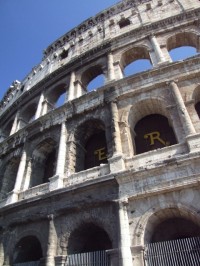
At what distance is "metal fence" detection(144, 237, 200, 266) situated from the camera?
5.46m

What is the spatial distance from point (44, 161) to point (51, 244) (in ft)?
14.7

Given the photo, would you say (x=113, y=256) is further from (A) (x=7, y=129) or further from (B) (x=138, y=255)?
(A) (x=7, y=129)

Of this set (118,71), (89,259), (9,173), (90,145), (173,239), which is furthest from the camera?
(9,173)

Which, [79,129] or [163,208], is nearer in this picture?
[163,208]

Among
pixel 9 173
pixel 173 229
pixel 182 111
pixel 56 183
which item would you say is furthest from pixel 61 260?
pixel 9 173

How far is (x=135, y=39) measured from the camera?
12344mm

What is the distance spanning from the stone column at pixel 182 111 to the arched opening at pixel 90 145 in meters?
3.05

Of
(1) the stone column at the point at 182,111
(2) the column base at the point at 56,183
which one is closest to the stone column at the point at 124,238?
(2) the column base at the point at 56,183

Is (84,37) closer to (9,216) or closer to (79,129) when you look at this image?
(79,129)

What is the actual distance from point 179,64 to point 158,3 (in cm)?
724

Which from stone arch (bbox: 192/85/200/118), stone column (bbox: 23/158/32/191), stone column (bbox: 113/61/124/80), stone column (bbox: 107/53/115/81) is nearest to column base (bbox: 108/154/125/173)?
stone arch (bbox: 192/85/200/118)

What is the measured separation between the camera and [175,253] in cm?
566

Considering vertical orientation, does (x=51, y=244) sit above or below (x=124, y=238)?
above

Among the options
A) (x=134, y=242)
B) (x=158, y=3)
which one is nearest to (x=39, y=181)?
(x=134, y=242)
